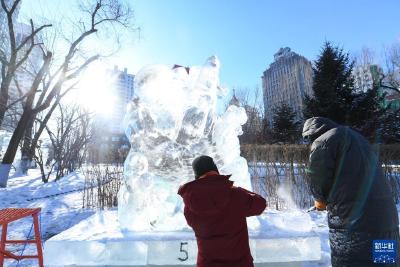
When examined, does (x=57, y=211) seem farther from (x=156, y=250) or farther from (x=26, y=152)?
(x=26, y=152)

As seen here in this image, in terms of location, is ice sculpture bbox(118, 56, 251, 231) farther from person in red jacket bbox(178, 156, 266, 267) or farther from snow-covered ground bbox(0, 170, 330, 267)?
person in red jacket bbox(178, 156, 266, 267)

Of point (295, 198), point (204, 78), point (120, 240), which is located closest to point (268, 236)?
point (120, 240)

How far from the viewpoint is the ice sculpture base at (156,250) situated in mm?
3131

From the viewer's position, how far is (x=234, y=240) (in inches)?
83.6

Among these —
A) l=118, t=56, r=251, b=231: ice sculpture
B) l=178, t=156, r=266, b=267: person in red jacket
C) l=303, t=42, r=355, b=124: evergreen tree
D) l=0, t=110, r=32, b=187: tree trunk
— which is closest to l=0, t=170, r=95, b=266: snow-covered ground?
l=0, t=110, r=32, b=187: tree trunk

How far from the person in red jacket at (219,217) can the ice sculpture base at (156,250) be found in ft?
3.38

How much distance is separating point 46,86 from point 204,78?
488 inches

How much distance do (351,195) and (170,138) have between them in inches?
105

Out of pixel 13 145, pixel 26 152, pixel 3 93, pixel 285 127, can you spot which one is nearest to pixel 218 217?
pixel 13 145

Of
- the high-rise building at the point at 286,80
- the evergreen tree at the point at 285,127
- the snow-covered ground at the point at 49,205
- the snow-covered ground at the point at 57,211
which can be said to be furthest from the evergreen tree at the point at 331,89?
the high-rise building at the point at 286,80

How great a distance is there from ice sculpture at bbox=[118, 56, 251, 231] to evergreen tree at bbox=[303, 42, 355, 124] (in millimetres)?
11094

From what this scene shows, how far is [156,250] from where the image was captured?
3133mm

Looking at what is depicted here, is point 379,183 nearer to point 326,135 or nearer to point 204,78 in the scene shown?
point 326,135

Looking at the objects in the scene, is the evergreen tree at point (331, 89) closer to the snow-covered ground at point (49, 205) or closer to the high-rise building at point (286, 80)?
the snow-covered ground at point (49, 205)
